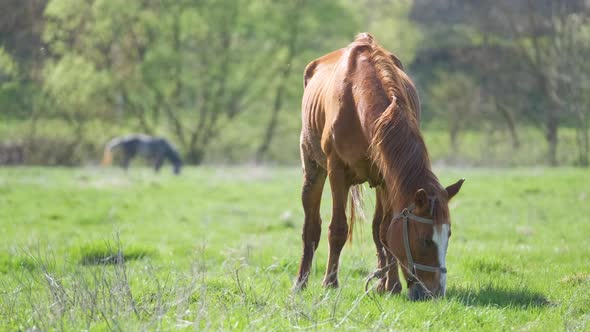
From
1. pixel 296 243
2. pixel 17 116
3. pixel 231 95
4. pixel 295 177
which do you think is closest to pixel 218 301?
pixel 296 243

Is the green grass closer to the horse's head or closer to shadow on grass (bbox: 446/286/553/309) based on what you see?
shadow on grass (bbox: 446/286/553/309)

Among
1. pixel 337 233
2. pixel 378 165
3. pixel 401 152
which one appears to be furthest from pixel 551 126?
pixel 401 152

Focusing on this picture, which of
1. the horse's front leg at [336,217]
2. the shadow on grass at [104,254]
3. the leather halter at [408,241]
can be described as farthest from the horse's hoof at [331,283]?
the shadow on grass at [104,254]

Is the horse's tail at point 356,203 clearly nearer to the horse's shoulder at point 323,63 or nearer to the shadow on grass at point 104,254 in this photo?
the horse's shoulder at point 323,63

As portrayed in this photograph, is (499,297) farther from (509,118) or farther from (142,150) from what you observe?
(509,118)

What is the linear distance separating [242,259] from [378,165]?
131 cm

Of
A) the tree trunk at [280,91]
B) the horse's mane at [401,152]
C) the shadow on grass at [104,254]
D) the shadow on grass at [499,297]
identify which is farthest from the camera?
the tree trunk at [280,91]

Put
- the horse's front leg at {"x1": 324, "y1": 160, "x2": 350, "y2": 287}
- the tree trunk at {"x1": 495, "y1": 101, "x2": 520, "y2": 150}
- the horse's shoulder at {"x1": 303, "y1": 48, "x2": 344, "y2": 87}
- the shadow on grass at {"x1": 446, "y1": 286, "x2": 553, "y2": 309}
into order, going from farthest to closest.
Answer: the tree trunk at {"x1": 495, "y1": 101, "x2": 520, "y2": 150} → the horse's shoulder at {"x1": 303, "y1": 48, "x2": 344, "y2": 87} → the horse's front leg at {"x1": 324, "y1": 160, "x2": 350, "y2": 287} → the shadow on grass at {"x1": 446, "y1": 286, "x2": 553, "y2": 309}

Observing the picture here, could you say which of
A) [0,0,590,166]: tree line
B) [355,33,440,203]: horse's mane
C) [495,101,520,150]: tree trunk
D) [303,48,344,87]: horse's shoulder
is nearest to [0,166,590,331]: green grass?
[355,33,440,203]: horse's mane

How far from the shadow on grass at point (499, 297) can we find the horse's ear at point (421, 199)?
2.59ft

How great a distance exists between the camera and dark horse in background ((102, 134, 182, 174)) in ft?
84.6

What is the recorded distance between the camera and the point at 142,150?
26.2 meters

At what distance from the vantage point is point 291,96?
34594 millimetres

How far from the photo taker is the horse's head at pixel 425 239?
4727 mm
